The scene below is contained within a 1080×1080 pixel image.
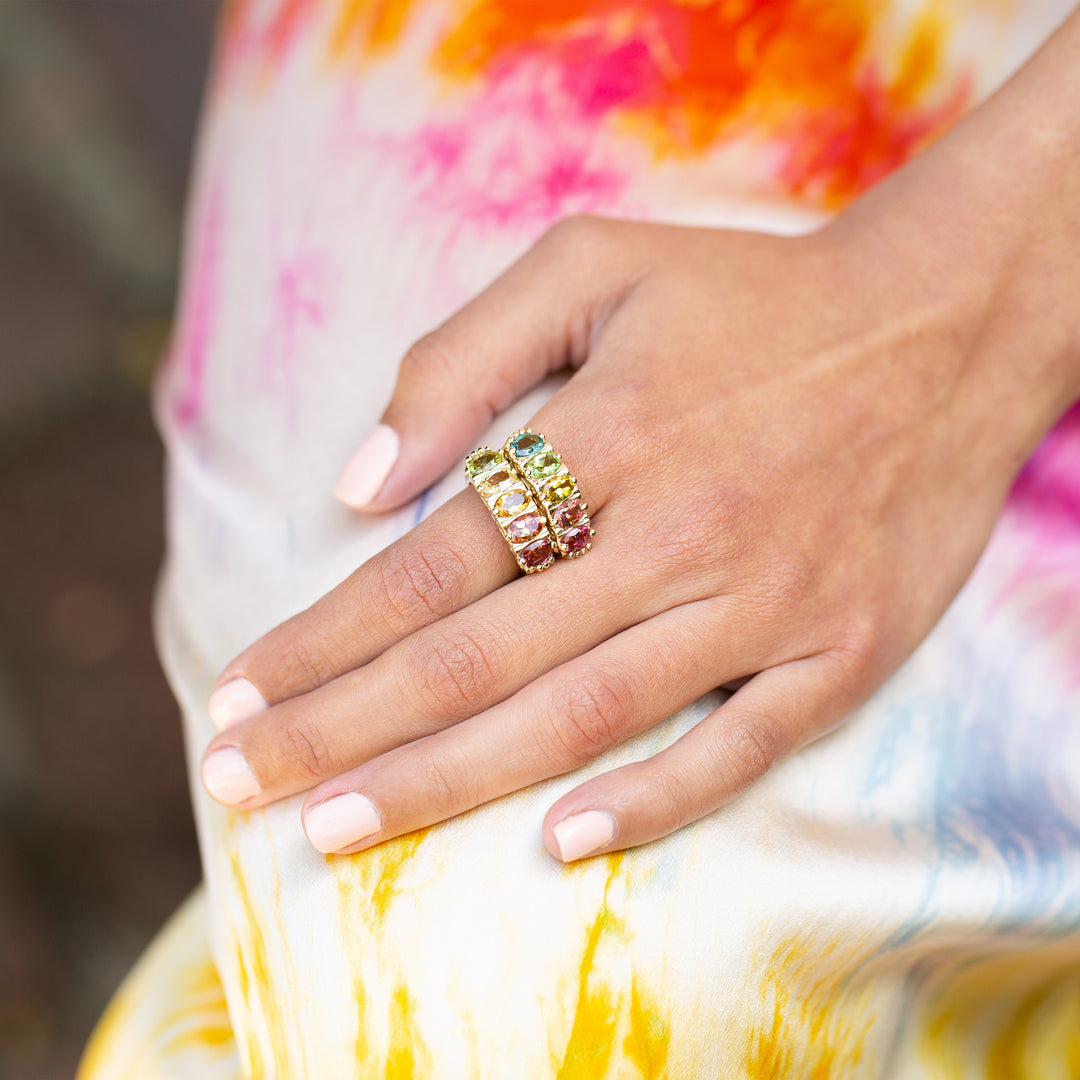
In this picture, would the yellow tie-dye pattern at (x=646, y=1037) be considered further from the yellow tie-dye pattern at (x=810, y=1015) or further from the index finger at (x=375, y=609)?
the index finger at (x=375, y=609)

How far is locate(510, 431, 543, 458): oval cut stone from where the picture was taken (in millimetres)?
575

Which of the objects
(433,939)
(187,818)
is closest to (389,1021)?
(433,939)

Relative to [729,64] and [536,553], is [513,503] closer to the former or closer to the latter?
[536,553]

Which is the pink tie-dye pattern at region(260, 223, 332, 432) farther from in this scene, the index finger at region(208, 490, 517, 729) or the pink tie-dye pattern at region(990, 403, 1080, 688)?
the pink tie-dye pattern at region(990, 403, 1080, 688)

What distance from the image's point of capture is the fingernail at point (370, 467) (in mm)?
618

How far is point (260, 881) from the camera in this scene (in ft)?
1.90

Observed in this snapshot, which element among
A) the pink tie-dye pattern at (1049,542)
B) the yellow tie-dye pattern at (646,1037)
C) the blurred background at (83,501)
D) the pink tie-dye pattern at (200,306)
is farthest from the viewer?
the blurred background at (83,501)

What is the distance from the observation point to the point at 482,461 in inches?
22.8

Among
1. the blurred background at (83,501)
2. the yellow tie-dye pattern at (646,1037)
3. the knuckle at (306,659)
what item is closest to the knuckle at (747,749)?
the yellow tie-dye pattern at (646,1037)

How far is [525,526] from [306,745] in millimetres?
174

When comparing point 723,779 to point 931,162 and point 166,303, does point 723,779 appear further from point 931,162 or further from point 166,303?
point 166,303

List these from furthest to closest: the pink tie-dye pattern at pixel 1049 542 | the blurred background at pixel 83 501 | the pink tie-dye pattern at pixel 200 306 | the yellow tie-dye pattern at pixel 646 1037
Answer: the blurred background at pixel 83 501 → the pink tie-dye pattern at pixel 200 306 → the pink tie-dye pattern at pixel 1049 542 → the yellow tie-dye pattern at pixel 646 1037

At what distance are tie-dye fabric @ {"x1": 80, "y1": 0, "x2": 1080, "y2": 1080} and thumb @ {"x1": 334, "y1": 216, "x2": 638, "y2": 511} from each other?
0.10 ft

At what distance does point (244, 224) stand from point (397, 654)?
38 cm
